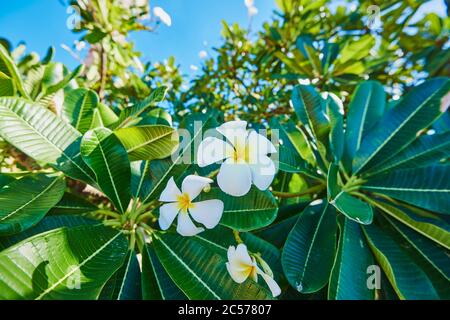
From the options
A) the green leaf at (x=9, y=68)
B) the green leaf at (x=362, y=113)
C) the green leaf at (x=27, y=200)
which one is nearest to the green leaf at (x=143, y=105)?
the green leaf at (x=27, y=200)

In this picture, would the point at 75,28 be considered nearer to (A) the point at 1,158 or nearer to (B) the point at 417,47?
(A) the point at 1,158

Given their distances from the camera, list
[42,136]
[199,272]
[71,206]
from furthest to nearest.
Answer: [71,206] → [42,136] → [199,272]

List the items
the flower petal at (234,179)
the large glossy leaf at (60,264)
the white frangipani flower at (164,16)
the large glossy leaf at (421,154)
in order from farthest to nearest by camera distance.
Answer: the white frangipani flower at (164,16)
the large glossy leaf at (421,154)
the flower petal at (234,179)
the large glossy leaf at (60,264)

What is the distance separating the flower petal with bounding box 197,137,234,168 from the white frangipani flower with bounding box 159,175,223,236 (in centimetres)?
7

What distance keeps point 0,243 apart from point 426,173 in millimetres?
1274

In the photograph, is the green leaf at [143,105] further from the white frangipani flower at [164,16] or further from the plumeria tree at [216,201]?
the white frangipani flower at [164,16]

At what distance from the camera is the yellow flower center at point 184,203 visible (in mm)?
790

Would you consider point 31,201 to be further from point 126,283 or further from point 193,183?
point 193,183

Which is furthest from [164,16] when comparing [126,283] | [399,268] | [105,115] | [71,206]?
[399,268]

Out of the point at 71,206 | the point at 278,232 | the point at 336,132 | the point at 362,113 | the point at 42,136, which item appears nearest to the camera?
the point at 42,136

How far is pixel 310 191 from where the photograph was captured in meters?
1.21

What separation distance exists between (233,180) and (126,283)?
1.39 ft

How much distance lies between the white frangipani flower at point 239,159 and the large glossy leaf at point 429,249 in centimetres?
66

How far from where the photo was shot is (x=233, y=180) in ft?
2.29
